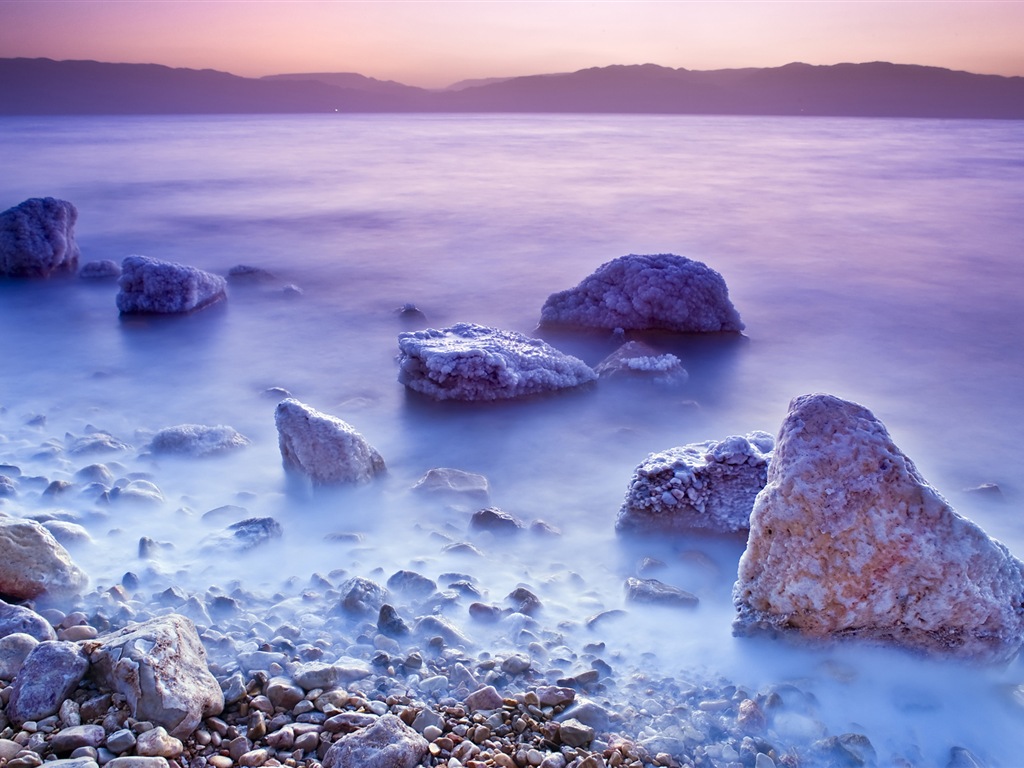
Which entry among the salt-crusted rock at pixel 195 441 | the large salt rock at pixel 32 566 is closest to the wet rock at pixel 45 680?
the large salt rock at pixel 32 566

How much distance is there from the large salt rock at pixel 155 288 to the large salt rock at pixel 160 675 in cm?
435

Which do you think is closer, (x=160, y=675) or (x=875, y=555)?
(x=160, y=675)

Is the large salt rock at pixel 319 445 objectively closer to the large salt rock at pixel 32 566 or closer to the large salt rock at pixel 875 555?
the large salt rock at pixel 32 566

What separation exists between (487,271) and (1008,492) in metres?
5.07

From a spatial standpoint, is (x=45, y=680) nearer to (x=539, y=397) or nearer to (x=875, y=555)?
(x=875, y=555)

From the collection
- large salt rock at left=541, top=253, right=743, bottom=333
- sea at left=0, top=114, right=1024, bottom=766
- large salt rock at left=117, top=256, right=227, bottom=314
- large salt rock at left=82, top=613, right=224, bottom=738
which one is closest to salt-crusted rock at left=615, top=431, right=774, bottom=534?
sea at left=0, top=114, right=1024, bottom=766

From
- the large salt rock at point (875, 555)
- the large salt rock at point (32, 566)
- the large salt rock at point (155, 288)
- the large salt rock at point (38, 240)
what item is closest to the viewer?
the large salt rock at point (875, 555)

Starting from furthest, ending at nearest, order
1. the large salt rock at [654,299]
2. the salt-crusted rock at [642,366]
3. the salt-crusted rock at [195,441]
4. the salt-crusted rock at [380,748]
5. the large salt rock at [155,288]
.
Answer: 1. the large salt rock at [155,288]
2. the large salt rock at [654,299]
3. the salt-crusted rock at [642,366]
4. the salt-crusted rock at [195,441]
5. the salt-crusted rock at [380,748]

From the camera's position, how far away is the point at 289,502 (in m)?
3.01


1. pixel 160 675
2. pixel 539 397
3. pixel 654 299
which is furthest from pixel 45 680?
pixel 654 299

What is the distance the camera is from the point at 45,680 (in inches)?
69.1

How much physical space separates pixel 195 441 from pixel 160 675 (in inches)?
72.8

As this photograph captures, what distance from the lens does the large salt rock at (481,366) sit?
405 centimetres

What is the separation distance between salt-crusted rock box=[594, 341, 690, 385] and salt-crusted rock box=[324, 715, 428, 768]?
2.93 m
